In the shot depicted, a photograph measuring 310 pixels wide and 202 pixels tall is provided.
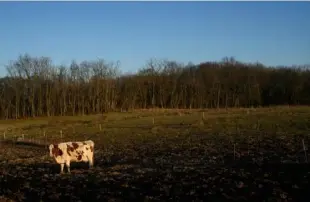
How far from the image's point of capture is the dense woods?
114688mm

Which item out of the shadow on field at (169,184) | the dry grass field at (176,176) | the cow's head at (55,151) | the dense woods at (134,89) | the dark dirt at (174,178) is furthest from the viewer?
the dense woods at (134,89)

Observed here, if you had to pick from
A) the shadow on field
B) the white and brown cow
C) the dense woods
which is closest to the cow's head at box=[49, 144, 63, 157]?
the white and brown cow

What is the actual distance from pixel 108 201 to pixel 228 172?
22.3 feet

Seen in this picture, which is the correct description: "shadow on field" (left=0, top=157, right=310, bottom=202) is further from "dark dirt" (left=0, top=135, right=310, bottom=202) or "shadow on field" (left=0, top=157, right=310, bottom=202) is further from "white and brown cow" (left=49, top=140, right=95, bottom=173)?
"white and brown cow" (left=49, top=140, right=95, bottom=173)

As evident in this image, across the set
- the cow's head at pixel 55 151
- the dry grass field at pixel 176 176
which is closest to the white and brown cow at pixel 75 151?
the cow's head at pixel 55 151

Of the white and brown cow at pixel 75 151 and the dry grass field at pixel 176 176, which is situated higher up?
the white and brown cow at pixel 75 151

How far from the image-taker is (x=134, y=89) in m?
124

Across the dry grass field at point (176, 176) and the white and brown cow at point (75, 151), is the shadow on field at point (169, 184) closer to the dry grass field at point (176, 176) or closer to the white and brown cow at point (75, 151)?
the dry grass field at point (176, 176)

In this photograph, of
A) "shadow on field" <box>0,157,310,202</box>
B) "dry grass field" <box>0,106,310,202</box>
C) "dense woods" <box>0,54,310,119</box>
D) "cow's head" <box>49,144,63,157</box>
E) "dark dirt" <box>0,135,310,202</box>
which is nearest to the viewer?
"shadow on field" <box>0,157,310,202</box>

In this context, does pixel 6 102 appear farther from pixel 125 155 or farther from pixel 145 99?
pixel 125 155

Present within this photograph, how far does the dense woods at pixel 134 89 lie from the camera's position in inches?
4515

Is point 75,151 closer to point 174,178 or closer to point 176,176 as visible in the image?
point 176,176

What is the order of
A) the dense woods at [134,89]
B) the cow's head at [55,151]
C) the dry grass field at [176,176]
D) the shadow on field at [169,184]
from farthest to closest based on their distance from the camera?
the dense woods at [134,89], the cow's head at [55,151], the dry grass field at [176,176], the shadow on field at [169,184]

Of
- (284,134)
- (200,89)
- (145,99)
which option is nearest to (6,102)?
(145,99)
